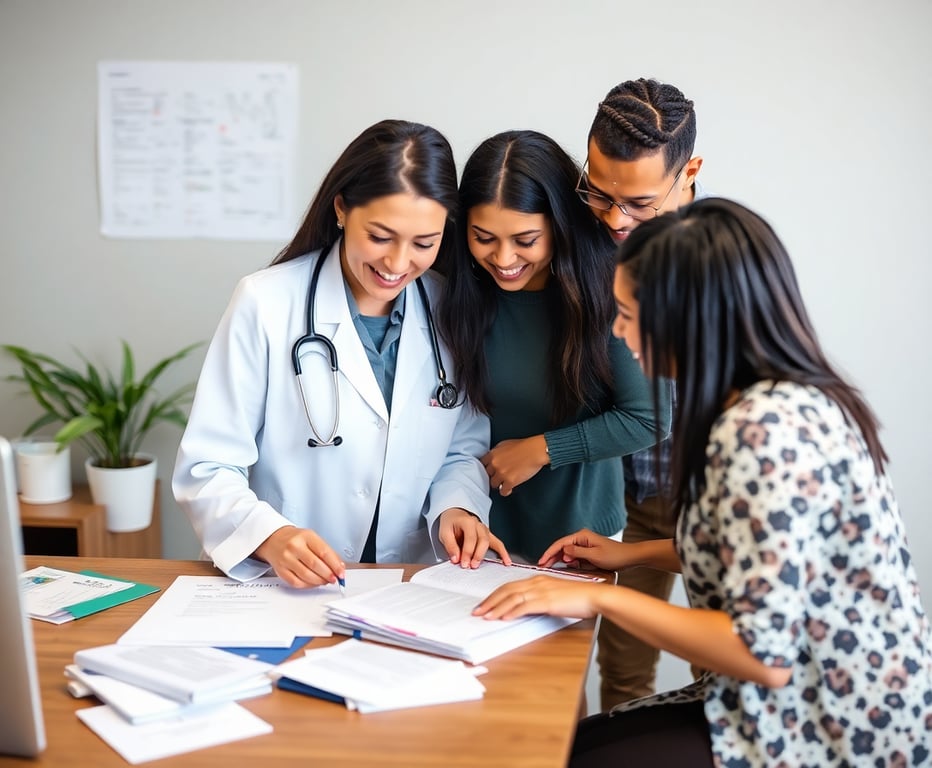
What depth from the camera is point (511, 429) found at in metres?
2.01

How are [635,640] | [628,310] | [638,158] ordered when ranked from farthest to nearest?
[635,640] → [638,158] → [628,310]

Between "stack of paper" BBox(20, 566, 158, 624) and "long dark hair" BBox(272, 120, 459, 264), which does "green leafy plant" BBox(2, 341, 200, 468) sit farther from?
"long dark hair" BBox(272, 120, 459, 264)

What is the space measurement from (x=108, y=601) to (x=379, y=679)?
0.50 meters

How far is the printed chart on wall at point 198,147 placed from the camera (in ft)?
9.73

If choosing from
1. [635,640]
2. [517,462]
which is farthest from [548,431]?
[635,640]

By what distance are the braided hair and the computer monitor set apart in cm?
118

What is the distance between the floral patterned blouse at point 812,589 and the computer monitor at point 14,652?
757mm

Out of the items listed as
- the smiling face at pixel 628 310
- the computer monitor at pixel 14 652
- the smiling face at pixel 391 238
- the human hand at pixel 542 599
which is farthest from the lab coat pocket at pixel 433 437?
the computer monitor at pixel 14 652

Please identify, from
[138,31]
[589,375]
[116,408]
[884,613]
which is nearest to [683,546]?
[884,613]

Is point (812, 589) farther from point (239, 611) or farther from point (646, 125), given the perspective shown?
point (646, 125)

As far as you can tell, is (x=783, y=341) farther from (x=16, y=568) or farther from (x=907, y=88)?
(x=907, y=88)

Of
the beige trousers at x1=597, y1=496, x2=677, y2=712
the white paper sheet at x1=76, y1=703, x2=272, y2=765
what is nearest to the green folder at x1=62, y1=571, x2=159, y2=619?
the white paper sheet at x1=76, y1=703, x2=272, y2=765

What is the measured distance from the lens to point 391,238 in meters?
1.71

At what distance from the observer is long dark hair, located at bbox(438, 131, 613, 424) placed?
1759mm
